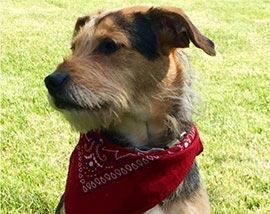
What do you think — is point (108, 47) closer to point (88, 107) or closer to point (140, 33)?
point (140, 33)

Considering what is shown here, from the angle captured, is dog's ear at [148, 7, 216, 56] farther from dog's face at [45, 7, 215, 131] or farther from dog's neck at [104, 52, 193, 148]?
dog's neck at [104, 52, 193, 148]

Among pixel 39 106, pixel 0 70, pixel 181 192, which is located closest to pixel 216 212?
pixel 181 192

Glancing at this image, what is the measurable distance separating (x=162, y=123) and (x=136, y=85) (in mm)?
334

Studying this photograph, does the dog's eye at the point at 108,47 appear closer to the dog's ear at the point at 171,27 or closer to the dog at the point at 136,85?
the dog at the point at 136,85

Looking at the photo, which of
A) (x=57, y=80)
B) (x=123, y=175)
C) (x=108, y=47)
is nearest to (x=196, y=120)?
(x=123, y=175)

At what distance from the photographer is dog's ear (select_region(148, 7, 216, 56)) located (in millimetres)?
3787

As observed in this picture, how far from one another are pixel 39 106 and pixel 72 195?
3.01 m

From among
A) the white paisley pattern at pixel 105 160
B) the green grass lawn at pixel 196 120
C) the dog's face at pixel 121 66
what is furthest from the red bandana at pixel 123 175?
the green grass lawn at pixel 196 120

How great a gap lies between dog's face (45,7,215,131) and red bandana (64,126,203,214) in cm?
26

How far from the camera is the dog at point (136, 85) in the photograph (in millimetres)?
3594

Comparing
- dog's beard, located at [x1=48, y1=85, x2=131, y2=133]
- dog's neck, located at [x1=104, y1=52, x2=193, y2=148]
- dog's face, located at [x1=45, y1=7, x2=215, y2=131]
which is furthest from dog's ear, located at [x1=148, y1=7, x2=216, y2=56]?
dog's beard, located at [x1=48, y1=85, x2=131, y2=133]

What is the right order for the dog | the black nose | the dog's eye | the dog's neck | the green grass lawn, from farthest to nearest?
the green grass lawn → the dog's neck → the dog's eye → the dog → the black nose

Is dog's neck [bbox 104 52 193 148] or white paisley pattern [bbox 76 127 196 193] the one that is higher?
dog's neck [bbox 104 52 193 148]

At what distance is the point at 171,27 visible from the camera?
12.6 feet
